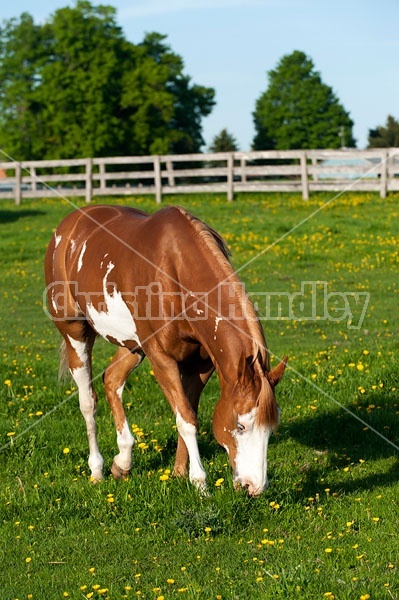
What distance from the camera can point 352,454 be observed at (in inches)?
267

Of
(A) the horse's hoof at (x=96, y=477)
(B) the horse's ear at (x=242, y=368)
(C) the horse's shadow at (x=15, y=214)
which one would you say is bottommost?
(A) the horse's hoof at (x=96, y=477)

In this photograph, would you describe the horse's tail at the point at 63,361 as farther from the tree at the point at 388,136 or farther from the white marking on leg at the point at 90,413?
the tree at the point at 388,136

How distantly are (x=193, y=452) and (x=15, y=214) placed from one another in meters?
22.5

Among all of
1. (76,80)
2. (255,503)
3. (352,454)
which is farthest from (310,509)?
(76,80)

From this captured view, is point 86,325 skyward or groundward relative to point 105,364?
skyward

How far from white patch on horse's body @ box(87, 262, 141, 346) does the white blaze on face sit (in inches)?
61.8

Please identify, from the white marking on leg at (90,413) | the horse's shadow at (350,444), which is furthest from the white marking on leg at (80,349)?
the horse's shadow at (350,444)

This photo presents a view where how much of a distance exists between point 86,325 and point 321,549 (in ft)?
11.2

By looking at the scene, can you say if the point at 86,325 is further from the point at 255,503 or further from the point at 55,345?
the point at 55,345

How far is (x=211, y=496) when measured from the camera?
18.4 ft

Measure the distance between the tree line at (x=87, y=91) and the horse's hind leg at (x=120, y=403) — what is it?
45454 millimetres

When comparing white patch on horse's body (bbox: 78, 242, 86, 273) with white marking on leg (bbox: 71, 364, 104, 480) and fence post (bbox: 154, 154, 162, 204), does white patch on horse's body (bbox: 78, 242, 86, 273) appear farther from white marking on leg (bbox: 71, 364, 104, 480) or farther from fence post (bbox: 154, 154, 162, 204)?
fence post (bbox: 154, 154, 162, 204)

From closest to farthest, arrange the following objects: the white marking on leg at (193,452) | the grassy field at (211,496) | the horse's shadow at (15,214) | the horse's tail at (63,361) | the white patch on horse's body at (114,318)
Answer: the grassy field at (211,496) < the white marking on leg at (193,452) < the white patch on horse's body at (114,318) < the horse's tail at (63,361) < the horse's shadow at (15,214)

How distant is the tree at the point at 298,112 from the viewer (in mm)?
78062
